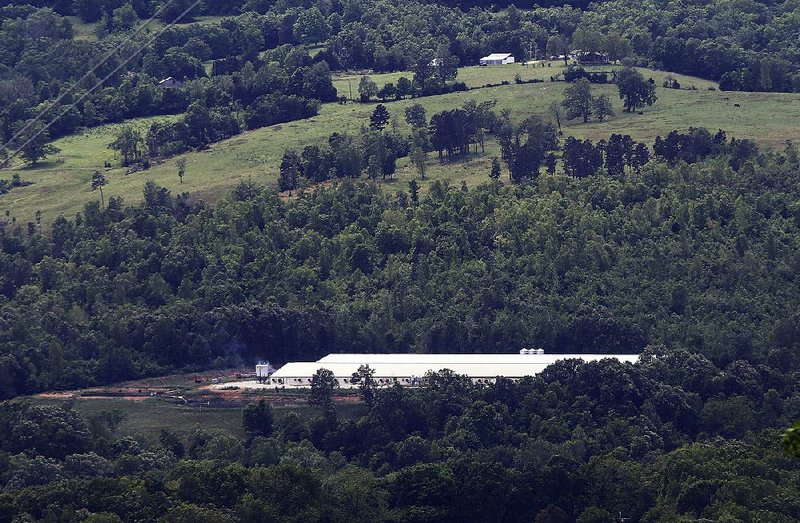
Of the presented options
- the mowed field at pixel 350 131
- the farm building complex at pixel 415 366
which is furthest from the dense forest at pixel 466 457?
the mowed field at pixel 350 131

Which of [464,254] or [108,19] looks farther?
[108,19]

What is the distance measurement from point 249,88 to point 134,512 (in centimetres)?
6332

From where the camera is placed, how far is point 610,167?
10744 cm

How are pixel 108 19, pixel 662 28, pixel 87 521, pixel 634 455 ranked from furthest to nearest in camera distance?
1. pixel 108 19
2. pixel 662 28
3. pixel 634 455
4. pixel 87 521

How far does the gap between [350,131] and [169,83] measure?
1991cm

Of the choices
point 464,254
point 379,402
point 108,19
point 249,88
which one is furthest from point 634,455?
point 108,19

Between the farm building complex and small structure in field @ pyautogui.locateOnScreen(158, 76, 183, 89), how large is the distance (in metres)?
46.9

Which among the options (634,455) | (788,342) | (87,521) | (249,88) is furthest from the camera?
(249,88)

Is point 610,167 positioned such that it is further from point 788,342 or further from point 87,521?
point 87,521

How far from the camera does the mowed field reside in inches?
4422

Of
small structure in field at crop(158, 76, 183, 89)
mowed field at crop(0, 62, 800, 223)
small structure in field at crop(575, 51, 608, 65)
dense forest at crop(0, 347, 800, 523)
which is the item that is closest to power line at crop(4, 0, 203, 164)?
Result: mowed field at crop(0, 62, 800, 223)

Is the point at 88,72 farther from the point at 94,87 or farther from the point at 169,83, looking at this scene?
the point at 169,83

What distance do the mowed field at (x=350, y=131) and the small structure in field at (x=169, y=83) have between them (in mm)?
5186

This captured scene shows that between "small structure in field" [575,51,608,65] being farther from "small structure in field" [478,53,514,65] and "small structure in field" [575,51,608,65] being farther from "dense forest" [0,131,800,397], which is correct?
"dense forest" [0,131,800,397]
